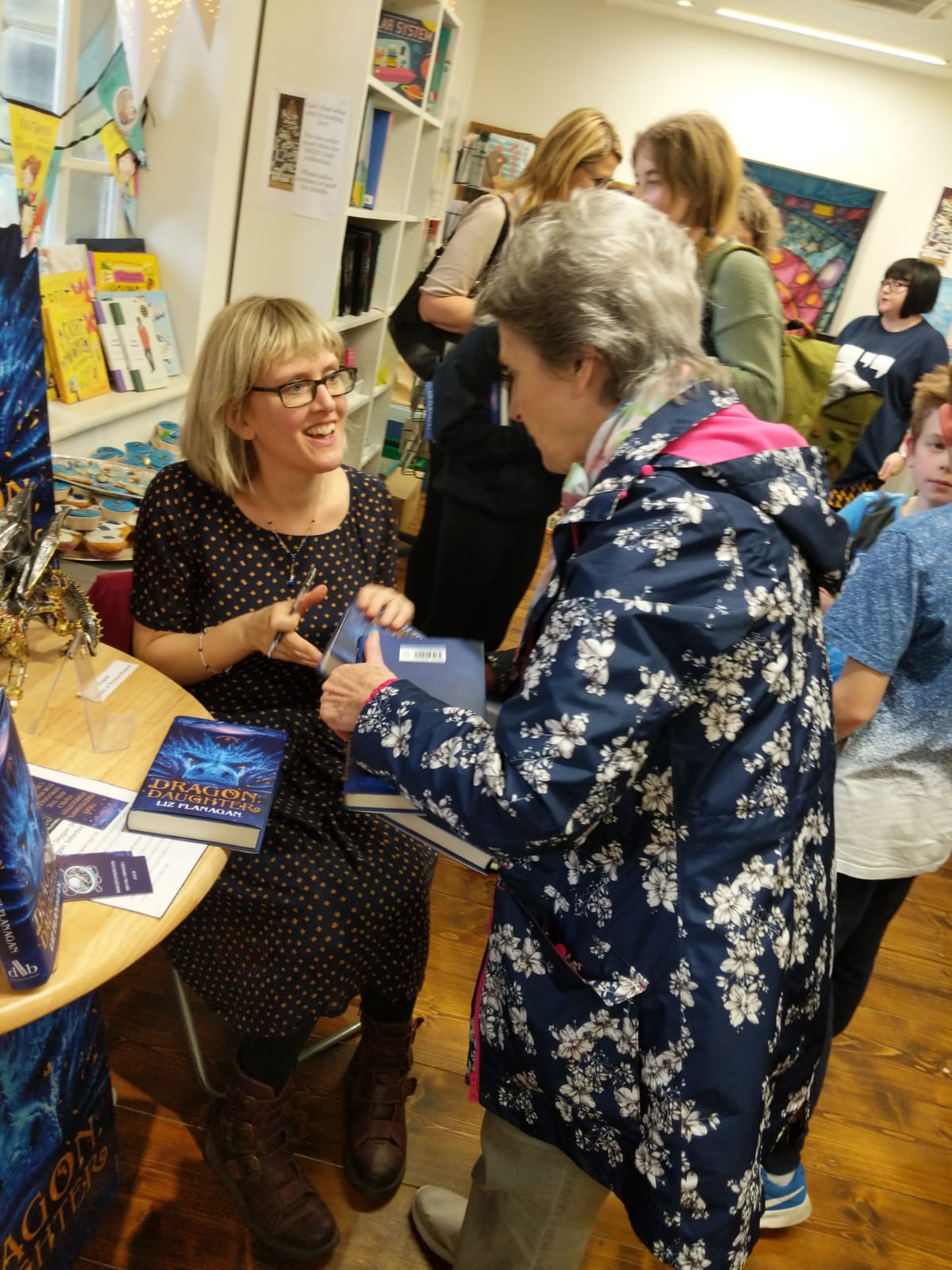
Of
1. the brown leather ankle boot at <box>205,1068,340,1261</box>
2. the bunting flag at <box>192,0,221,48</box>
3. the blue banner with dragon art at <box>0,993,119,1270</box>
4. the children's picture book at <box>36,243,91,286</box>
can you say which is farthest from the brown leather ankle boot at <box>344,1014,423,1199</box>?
the bunting flag at <box>192,0,221,48</box>

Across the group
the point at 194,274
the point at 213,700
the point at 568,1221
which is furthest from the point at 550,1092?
the point at 194,274

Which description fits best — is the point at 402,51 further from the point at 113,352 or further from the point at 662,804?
the point at 662,804

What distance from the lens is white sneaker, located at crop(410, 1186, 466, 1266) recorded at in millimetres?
1481

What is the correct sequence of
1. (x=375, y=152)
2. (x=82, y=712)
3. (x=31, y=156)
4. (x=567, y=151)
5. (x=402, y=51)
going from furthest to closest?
1. (x=375, y=152)
2. (x=402, y=51)
3. (x=567, y=151)
4. (x=31, y=156)
5. (x=82, y=712)

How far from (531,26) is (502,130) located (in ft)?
2.00

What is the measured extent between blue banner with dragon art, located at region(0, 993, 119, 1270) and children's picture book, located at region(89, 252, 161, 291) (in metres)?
1.85

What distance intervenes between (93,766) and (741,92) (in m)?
6.24

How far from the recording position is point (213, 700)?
1.55 metres

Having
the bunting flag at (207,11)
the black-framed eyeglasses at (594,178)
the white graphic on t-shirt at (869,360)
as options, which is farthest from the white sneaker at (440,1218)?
the white graphic on t-shirt at (869,360)

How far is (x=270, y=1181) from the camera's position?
1447mm

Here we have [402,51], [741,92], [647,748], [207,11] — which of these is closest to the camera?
[647,748]

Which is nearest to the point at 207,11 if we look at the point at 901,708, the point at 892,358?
the point at 901,708

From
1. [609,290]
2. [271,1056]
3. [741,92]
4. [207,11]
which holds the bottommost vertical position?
[271,1056]

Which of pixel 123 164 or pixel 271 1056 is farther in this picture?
pixel 123 164
